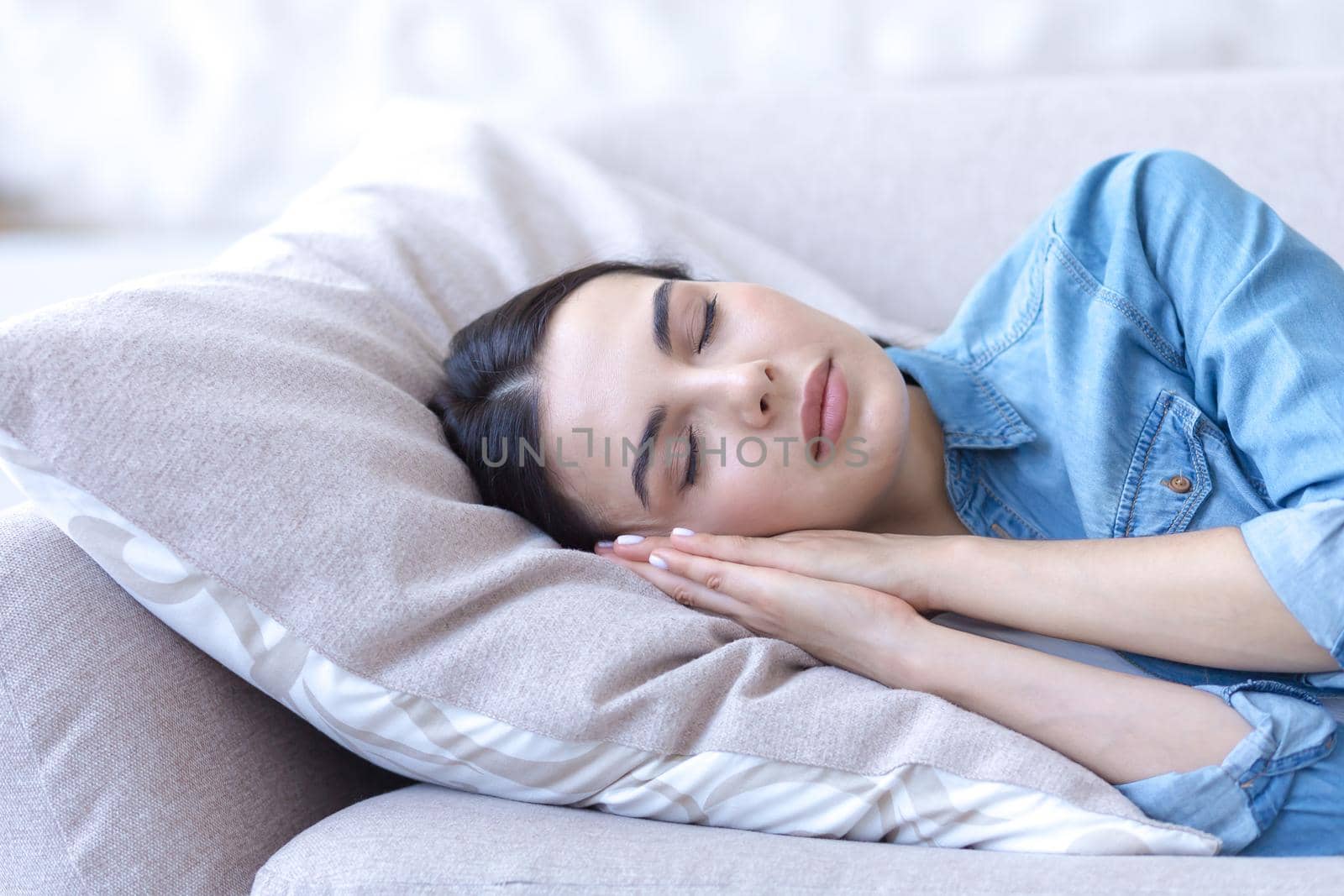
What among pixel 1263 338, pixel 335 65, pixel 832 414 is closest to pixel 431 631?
pixel 832 414

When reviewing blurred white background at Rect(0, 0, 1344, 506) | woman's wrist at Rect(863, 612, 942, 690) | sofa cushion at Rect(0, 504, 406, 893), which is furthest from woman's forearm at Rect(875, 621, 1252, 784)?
blurred white background at Rect(0, 0, 1344, 506)

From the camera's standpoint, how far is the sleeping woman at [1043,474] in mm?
893

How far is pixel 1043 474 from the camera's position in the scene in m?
1.19

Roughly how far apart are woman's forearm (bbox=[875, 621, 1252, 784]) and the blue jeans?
0.7 inches

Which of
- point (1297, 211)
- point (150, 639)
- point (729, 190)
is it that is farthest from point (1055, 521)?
point (150, 639)

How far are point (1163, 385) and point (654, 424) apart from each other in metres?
0.52

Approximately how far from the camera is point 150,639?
3.08 ft

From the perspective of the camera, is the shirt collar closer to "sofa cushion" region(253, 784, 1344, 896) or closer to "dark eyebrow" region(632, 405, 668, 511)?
"dark eyebrow" region(632, 405, 668, 511)

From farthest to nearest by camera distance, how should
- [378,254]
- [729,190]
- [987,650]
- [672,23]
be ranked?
[672,23] < [729,190] < [378,254] < [987,650]

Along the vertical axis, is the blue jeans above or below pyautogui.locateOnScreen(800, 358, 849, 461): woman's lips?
below

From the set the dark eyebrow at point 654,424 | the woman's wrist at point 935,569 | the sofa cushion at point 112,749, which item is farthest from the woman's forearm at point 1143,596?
the sofa cushion at point 112,749

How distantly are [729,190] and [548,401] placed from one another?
0.71 m

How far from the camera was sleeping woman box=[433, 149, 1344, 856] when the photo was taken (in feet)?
2.93

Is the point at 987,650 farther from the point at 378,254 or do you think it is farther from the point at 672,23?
the point at 672,23
